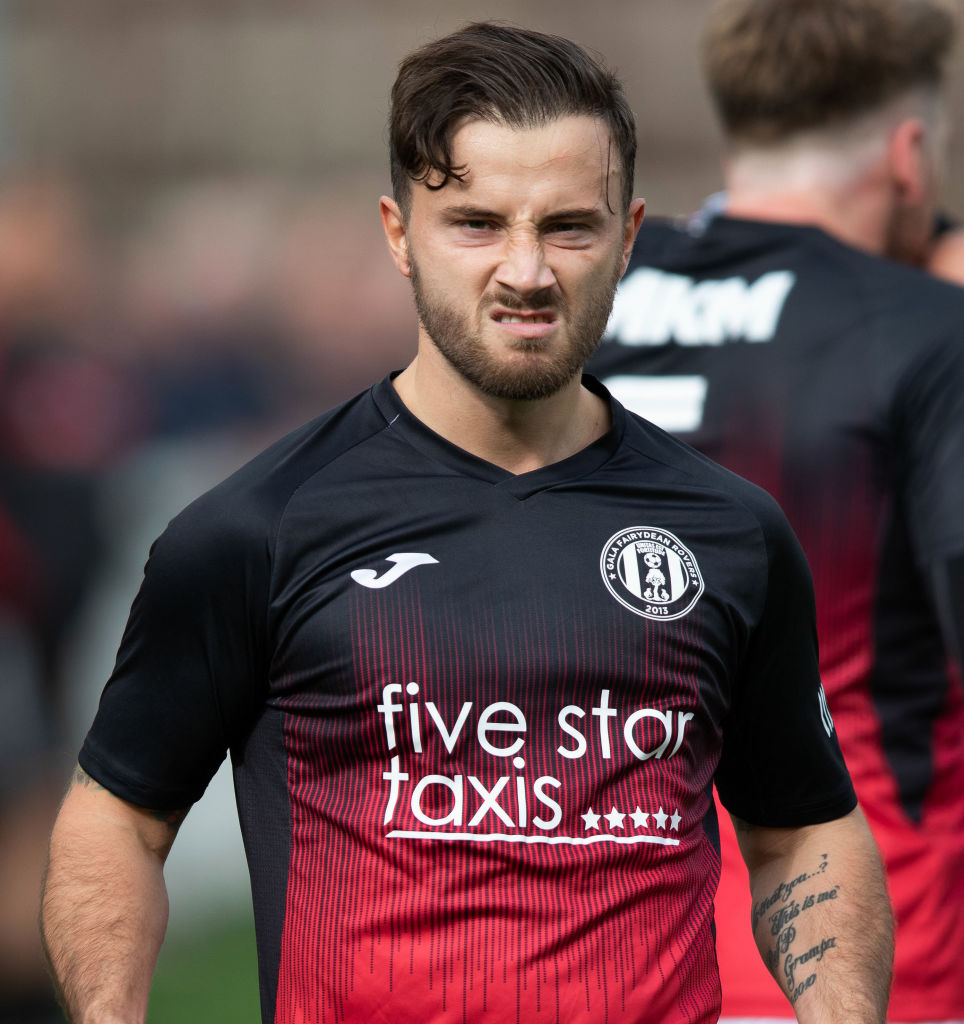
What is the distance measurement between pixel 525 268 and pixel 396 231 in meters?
0.32

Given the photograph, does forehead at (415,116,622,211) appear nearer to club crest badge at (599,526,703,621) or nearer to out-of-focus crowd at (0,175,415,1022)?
club crest badge at (599,526,703,621)

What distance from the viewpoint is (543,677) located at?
239cm

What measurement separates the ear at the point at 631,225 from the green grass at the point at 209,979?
14.1ft

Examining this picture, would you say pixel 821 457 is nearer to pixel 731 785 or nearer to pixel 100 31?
pixel 731 785

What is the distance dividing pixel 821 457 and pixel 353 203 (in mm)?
5529

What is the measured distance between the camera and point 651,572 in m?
2.50

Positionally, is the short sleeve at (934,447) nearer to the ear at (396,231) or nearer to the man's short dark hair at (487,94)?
the man's short dark hair at (487,94)

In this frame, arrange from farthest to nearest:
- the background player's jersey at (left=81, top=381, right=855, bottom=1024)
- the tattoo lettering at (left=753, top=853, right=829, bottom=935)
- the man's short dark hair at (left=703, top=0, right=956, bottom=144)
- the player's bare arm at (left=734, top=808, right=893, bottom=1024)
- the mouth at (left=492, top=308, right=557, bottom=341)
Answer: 1. the man's short dark hair at (left=703, top=0, right=956, bottom=144)
2. the tattoo lettering at (left=753, top=853, right=829, bottom=935)
3. the player's bare arm at (left=734, top=808, right=893, bottom=1024)
4. the mouth at (left=492, top=308, right=557, bottom=341)
5. the background player's jersey at (left=81, top=381, right=855, bottom=1024)

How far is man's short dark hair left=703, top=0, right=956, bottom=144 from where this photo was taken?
3537 millimetres

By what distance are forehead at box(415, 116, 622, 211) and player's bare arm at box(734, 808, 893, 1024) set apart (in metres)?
1.03

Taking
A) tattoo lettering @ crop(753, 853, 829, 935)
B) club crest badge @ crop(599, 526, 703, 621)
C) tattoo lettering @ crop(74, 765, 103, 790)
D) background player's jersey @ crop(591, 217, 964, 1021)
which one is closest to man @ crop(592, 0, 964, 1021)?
background player's jersey @ crop(591, 217, 964, 1021)

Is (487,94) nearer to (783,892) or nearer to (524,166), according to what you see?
(524,166)

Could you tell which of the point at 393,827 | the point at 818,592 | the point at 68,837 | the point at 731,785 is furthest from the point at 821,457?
the point at 68,837

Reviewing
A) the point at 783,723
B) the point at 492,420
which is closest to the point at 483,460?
the point at 492,420
